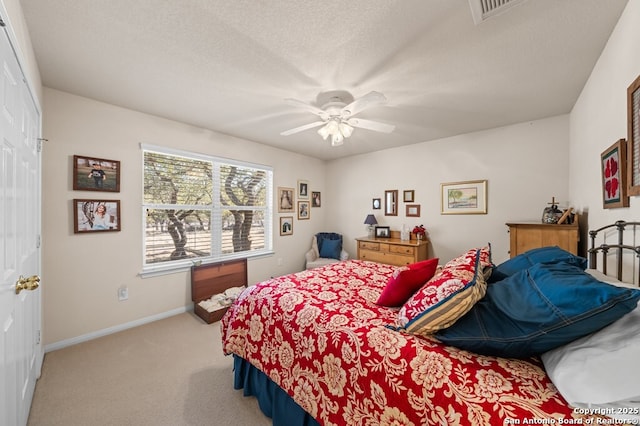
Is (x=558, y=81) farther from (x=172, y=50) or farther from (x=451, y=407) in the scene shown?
(x=172, y=50)

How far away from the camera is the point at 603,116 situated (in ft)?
6.08

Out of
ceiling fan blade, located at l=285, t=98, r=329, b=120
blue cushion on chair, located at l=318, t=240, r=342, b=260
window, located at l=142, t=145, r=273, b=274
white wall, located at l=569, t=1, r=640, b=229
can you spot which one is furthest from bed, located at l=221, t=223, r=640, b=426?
blue cushion on chair, located at l=318, t=240, r=342, b=260

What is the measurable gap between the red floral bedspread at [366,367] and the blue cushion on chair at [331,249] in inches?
110

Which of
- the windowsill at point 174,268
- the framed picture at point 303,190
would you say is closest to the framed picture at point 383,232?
the framed picture at point 303,190

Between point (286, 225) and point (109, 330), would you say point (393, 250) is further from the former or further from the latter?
point (109, 330)

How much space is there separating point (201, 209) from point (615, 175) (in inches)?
162

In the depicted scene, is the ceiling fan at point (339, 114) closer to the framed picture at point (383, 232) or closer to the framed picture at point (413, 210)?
the framed picture at point (413, 210)

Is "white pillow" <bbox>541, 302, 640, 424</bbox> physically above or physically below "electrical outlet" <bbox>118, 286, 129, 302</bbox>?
above

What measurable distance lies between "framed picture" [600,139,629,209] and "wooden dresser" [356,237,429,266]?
217 centimetres

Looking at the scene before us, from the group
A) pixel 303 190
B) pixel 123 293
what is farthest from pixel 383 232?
pixel 123 293

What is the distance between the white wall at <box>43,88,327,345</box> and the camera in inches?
94.0

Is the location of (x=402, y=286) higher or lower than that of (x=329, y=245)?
higher

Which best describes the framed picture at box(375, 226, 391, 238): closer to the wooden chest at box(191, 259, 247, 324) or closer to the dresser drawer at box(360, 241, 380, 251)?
the dresser drawer at box(360, 241, 380, 251)

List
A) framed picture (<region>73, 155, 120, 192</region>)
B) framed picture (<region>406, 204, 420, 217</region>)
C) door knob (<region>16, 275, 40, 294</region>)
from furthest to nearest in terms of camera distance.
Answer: framed picture (<region>406, 204, 420, 217</region>), framed picture (<region>73, 155, 120, 192</region>), door knob (<region>16, 275, 40, 294</region>)
